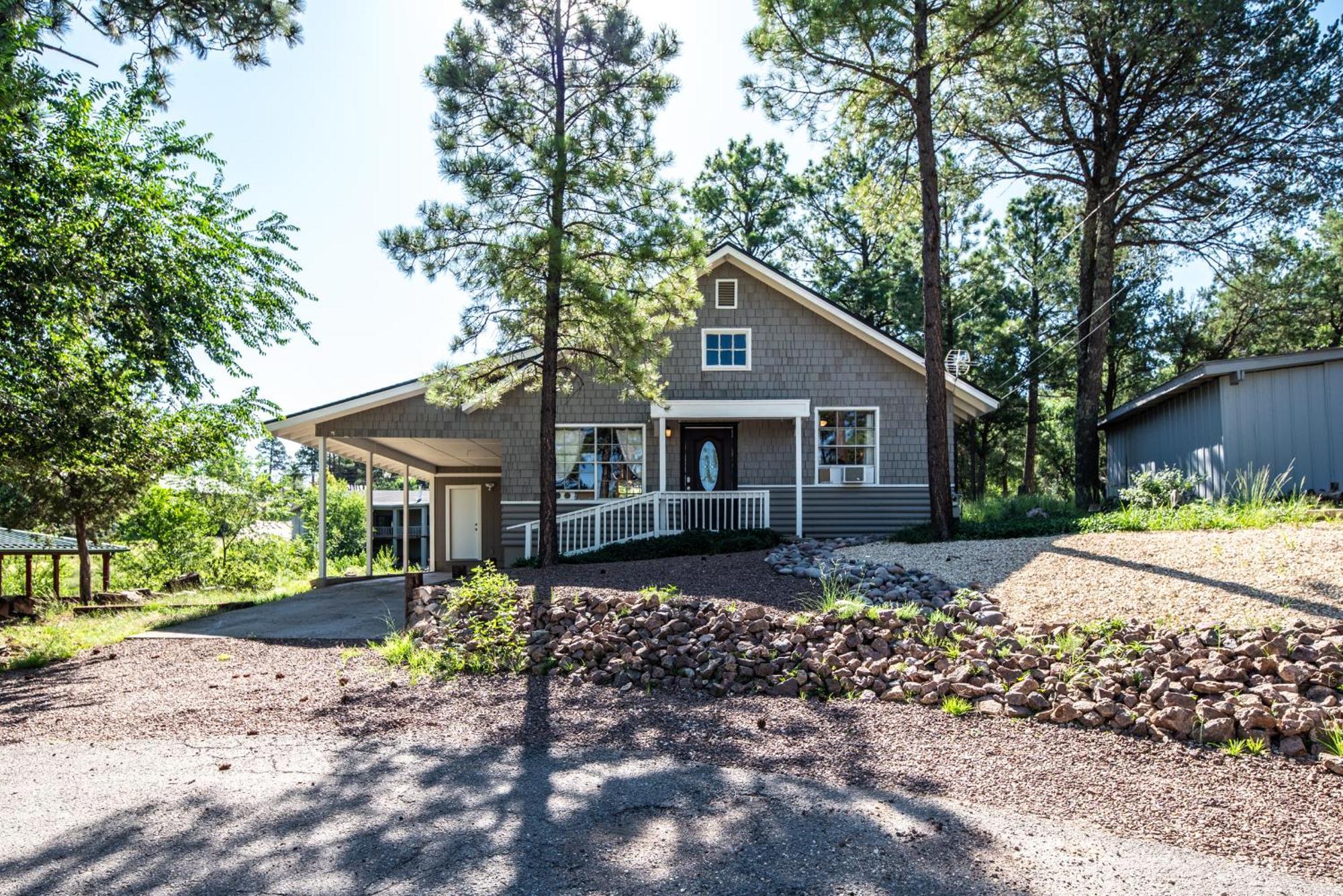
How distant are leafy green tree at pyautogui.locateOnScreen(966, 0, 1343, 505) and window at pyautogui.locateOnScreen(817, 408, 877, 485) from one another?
5.31m

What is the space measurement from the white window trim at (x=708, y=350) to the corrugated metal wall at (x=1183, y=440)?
7462mm

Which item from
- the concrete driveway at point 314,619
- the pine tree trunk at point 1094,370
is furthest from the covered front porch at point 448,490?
the pine tree trunk at point 1094,370

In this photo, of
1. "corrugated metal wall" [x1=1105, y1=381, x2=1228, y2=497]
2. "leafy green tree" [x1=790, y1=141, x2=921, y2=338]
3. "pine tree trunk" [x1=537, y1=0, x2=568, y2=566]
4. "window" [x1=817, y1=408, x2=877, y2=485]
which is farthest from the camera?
"leafy green tree" [x1=790, y1=141, x2=921, y2=338]

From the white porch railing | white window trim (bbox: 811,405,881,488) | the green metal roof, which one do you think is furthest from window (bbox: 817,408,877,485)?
the green metal roof

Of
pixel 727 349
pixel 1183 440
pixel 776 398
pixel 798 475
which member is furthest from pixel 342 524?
pixel 1183 440

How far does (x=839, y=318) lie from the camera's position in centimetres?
1505

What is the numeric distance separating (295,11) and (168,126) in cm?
342

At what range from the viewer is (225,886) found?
10.6ft

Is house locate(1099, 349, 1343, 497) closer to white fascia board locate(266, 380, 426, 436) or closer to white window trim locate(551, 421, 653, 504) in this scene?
white window trim locate(551, 421, 653, 504)

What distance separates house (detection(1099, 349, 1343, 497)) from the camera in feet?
42.0

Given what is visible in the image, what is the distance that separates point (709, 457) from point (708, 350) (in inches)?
73.5

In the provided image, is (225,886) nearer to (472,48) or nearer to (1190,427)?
(472,48)

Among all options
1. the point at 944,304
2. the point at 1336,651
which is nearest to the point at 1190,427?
the point at 1336,651

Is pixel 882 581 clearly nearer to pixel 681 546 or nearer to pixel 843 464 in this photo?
pixel 681 546
